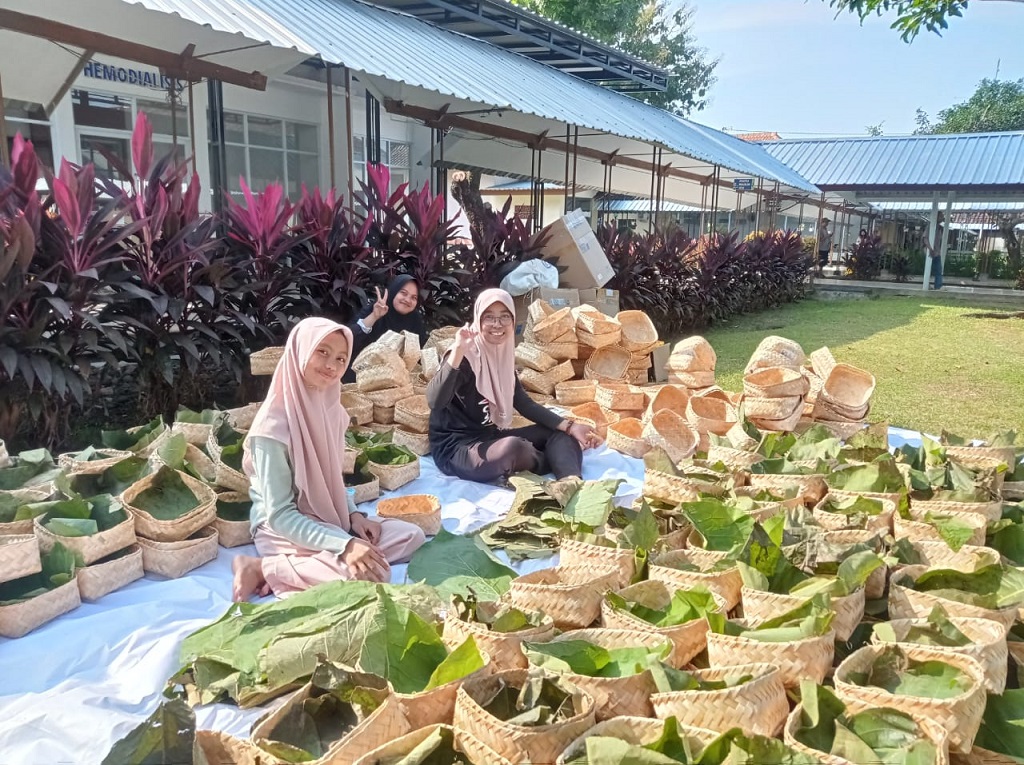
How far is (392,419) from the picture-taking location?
3.92m

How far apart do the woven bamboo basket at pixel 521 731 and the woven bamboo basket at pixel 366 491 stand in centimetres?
181

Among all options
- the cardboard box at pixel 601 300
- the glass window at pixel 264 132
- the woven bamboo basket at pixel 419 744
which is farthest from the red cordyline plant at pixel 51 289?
the glass window at pixel 264 132

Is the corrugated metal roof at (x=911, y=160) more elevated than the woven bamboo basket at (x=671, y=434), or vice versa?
the corrugated metal roof at (x=911, y=160)

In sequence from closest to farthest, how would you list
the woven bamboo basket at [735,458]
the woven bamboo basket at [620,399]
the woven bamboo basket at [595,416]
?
the woven bamboo basket at [735,458] < the woven bamboo basket at [595,416] < the woven bamboo basket at [620,399]

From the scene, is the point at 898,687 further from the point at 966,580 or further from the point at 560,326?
the point at 560,326

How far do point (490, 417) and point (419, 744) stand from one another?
8.09 ft

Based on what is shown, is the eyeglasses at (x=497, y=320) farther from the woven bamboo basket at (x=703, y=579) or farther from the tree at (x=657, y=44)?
the tree at (x=657, y=44)

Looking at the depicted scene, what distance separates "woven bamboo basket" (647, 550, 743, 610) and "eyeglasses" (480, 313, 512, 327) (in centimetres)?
175

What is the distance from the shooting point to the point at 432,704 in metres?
1.38

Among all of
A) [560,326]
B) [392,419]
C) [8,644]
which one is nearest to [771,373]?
[560,326]

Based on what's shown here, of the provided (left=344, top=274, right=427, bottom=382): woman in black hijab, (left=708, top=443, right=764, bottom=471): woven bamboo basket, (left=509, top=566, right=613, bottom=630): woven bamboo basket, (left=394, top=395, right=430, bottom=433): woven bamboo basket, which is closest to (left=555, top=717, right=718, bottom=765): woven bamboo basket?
(left=509, top=566, right=613, bottom=630): woven bamboo basket

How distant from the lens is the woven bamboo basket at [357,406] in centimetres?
371

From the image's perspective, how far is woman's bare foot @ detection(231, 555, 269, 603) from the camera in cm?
225

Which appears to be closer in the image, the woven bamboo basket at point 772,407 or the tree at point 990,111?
the woven bamboo basket at point 772,407
